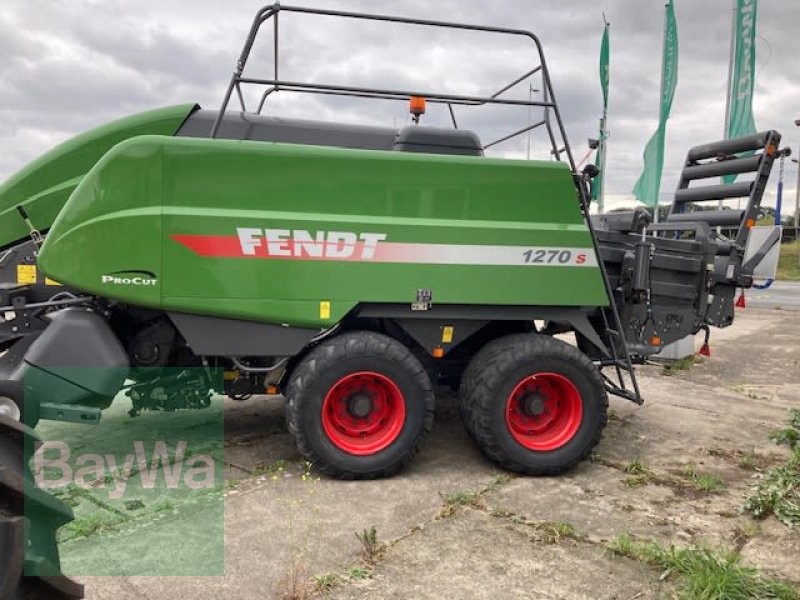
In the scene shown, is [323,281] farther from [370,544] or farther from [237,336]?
[370,544]

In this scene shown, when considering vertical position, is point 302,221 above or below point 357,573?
above

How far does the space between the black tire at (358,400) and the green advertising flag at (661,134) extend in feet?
30.8

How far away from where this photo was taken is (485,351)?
13.7 ft

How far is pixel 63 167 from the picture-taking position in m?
4.47

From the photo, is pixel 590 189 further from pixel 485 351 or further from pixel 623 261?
pixel 485 351

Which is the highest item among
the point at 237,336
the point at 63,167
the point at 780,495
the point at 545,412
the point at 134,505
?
the point at 63,167

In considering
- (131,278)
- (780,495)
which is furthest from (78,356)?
(780,495)

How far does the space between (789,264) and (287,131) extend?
28519 mm

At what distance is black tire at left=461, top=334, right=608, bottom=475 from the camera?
13.2 ft

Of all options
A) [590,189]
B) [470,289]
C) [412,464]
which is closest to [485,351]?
[470,289]

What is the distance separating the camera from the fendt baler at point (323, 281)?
3.67 metres

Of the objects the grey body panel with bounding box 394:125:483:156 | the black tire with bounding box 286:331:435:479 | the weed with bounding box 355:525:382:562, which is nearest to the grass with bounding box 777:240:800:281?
the grey body panel with bounding box 394:125:483:156

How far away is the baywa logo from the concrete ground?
1.27m

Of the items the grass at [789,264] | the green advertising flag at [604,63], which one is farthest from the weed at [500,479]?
the grass at [789,264]
